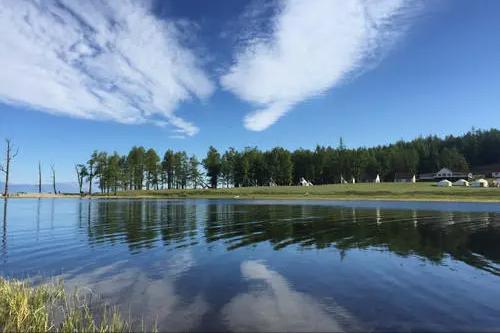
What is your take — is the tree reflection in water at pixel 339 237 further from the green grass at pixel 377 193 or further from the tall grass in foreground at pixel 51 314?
the green grass at pixel 377 193

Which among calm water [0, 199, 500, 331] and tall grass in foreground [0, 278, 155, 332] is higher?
tall grass in foreground [0, 278, 155, 332]

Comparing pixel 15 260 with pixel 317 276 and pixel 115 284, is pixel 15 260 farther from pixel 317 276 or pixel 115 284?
pixel 317 276

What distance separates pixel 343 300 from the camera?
48.8ft

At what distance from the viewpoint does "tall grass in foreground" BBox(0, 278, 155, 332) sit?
10.9 meters

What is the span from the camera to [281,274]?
63.7 feet

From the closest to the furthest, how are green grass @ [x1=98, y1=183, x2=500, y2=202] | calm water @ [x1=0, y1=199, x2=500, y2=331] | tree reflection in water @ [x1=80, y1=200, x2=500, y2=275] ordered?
calm water @ [x1=0, y1=199, x2=500, y2=331]
tree reflection in water @ [x1=80, y1=200, x2=500, y2=275]
green grass @ [x1=98, y1=183, x2=500, y2=202]

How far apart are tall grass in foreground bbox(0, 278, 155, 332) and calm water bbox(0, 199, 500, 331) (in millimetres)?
1244

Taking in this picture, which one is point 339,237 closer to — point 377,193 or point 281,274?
point 281,274

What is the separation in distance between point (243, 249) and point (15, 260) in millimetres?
13435

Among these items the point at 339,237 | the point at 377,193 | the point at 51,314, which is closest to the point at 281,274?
the point at 51,314

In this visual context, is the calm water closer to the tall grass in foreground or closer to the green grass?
the tall grass in foreground

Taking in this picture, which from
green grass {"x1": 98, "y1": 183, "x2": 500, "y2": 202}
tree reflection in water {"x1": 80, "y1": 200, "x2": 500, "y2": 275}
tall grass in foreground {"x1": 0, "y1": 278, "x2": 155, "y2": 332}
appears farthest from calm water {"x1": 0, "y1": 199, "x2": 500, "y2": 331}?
green grass {"x1": 98, "y1": 183, "x2": 500, "y2": 202}

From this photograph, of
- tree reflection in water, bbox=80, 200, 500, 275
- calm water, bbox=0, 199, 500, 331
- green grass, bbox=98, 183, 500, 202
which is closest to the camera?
calm water, bbox=0, 199, 500, 331

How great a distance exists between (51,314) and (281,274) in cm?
1037
